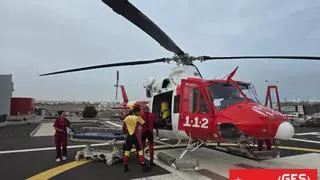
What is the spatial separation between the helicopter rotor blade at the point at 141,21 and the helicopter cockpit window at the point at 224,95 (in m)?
2.09

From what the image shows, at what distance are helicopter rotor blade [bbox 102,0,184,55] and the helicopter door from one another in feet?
4.70

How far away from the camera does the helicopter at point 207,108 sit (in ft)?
23.1

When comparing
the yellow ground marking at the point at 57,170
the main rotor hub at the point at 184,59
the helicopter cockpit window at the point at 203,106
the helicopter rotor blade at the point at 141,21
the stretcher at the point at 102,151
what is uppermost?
the helicopter rotor blade at the point at 141,21

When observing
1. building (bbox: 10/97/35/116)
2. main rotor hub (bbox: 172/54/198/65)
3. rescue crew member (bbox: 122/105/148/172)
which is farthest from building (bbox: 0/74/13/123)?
rescue crew member (bbox: 122/105/148/172)

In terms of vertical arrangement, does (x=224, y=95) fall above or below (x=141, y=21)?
below

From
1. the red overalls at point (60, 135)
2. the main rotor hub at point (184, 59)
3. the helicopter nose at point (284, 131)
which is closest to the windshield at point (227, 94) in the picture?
the helicopter nose at point (284, 131)

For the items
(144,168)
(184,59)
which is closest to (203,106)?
(144,168)

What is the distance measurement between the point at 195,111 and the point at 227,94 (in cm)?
99

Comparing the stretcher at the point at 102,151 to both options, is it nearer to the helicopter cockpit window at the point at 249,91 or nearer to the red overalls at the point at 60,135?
the red overalls at the point at 60,135

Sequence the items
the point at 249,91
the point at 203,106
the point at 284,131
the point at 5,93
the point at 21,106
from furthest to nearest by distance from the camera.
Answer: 1. the point at 21,106
2. the point at 5,93
3. the point at 249,91
4. the point at 203,106
5. the point at 284,131

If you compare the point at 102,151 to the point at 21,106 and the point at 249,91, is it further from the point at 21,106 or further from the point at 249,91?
the point at 21,106

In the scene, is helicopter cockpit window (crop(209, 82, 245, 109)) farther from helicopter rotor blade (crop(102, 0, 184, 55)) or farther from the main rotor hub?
the main rotor hub

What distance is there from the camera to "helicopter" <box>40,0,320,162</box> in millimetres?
7047

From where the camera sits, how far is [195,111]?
27.5 feet
